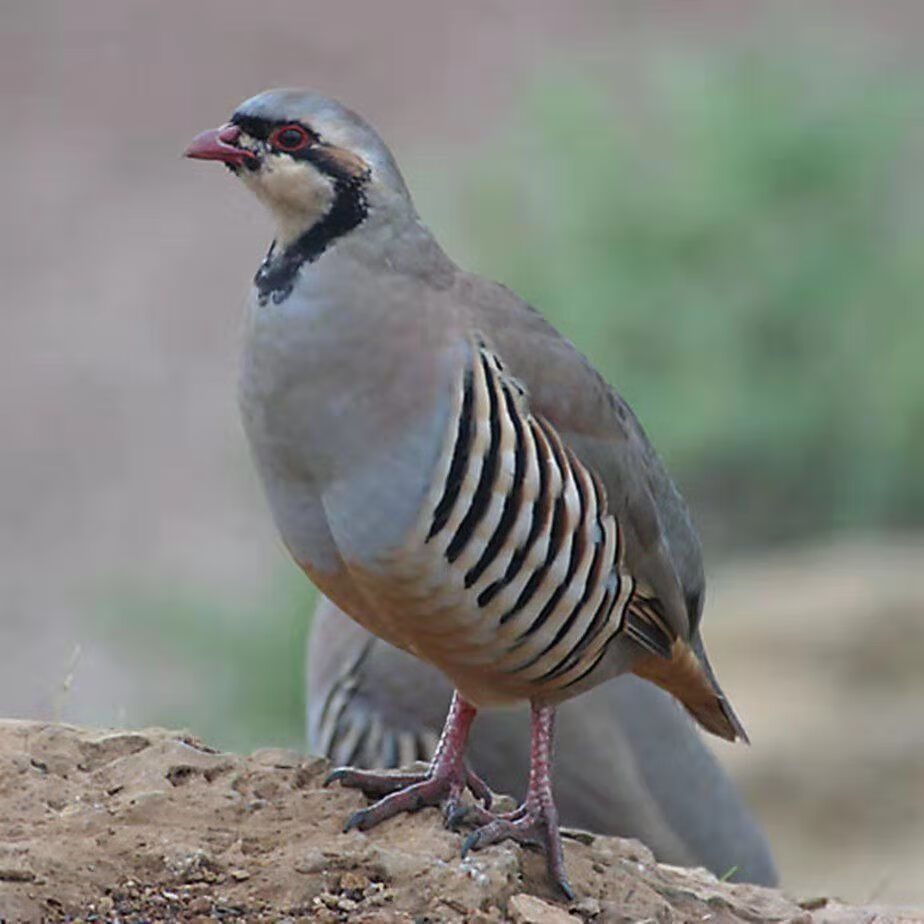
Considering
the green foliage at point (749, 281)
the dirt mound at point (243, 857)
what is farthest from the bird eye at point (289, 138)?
the green foliage at point (749, 281)

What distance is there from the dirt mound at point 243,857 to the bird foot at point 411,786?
0.03 meters

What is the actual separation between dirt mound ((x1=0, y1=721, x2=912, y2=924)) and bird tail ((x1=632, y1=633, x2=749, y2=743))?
0.38 m

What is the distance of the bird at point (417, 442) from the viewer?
402 centimetres

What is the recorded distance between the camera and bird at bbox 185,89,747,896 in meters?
4.02

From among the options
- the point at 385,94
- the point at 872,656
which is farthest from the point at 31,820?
the point at 385,94

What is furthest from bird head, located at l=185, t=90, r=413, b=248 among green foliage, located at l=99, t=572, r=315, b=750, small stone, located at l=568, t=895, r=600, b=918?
green foliage, located at l=99, t=572, r=315, b=750

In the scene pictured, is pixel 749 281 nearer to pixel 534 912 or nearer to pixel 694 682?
pixel 694 682

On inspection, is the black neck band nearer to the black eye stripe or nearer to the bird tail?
the black eye stripe

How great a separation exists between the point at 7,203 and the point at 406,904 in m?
13.9

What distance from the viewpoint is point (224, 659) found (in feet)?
32.5

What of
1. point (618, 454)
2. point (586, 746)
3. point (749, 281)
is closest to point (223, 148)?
point (618, 454)

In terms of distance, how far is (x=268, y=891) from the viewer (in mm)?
3832

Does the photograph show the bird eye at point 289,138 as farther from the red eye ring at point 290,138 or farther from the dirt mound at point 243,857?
the dirt mound at point 243,857

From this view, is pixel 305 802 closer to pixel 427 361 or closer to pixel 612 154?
pixel 427 361
